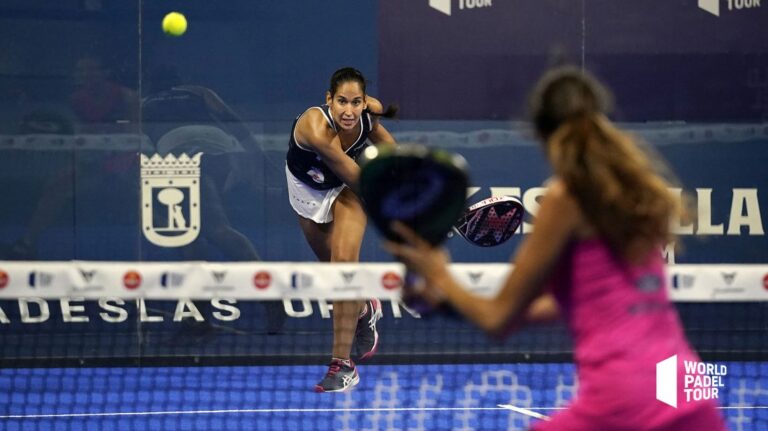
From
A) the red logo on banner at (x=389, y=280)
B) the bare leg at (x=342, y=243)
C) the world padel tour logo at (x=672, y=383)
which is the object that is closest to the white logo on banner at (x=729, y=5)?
the bare leg at (x=342, y=243)

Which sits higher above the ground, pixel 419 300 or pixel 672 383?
pixel 419 300

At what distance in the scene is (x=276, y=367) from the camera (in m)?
8.44

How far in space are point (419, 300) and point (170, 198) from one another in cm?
576

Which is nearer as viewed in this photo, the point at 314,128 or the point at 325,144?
the point at 325,144

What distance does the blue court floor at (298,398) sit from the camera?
6.30m

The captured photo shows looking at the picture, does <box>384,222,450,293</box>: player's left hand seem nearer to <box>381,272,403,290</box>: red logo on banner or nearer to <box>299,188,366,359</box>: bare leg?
<box>381,272,403,290</box>: red logo on banner

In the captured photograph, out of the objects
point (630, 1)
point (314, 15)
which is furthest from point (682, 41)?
point (314, 15)

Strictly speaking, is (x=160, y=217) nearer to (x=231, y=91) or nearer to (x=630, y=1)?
(x=231, y=91)

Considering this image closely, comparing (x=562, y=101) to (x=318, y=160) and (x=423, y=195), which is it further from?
(x=318, y=160)

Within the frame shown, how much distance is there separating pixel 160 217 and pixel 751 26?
3.77 m

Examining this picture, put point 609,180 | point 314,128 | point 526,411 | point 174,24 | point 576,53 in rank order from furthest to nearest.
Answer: point 576,53 < point 174,24 < point 314,128 < point 526,411 < point 609,180

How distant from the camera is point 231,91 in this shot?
8.24 meters

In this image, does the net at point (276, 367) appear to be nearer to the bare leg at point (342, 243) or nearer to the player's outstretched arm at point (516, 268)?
the bare leg at point (342, 243)

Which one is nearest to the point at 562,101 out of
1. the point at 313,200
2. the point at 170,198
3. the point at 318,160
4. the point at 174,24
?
the point at 318,160
